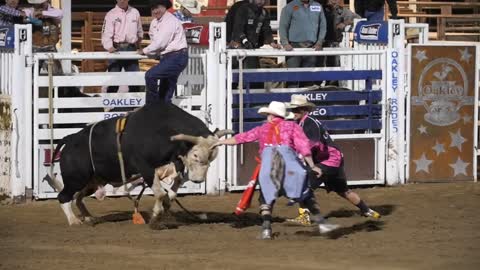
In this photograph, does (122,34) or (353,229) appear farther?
(122,34)

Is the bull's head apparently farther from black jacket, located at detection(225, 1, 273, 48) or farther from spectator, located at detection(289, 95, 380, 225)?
black jacket, located at detection(225, 1, 273, 48)

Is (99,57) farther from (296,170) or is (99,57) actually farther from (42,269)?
(42,269)

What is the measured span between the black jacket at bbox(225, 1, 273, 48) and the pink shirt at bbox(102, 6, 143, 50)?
1.42 m

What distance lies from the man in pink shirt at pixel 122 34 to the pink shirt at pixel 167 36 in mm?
1084

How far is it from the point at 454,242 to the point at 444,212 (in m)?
2.28

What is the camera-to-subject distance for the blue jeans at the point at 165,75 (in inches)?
553

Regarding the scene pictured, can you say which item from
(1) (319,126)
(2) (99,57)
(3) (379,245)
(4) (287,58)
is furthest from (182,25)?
(3) (379,245)

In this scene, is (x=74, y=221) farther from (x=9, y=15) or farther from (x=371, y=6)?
(x=371, y=6)

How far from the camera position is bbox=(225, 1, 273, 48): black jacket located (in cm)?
1625

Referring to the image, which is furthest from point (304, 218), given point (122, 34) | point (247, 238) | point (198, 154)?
point (122, 34)

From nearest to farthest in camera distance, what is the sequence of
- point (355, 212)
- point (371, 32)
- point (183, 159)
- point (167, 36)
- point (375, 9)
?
point (183, 159) < point (355, 212) < point (167, 36) < point (371, 32) < point (375, 9)

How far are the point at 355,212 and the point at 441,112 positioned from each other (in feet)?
9.08

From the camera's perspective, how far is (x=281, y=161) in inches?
443

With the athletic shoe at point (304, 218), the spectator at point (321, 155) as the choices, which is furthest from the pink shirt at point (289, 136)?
the athletic shoe at point (304, 218)
